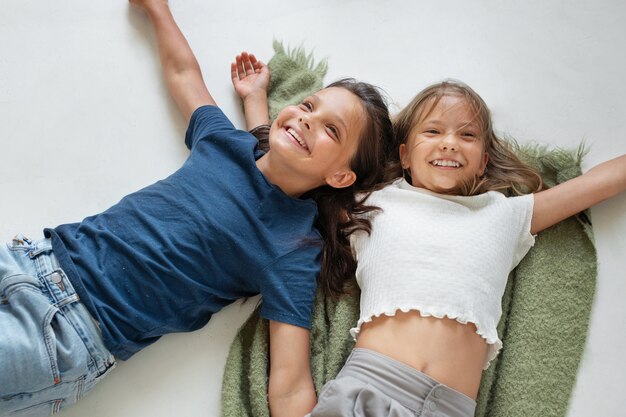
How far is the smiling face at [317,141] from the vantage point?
108cm

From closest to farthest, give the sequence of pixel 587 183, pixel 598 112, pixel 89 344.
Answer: pixel 89 344 → pixel 587 183 → pixel 598 112

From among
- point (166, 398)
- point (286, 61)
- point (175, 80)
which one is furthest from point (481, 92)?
point (166, 398)

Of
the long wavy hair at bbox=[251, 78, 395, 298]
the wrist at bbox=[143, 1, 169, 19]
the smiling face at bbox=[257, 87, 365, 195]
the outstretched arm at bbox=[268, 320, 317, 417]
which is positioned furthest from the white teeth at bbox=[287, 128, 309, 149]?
the wrist at bbox=[143, 1, 169, 19]

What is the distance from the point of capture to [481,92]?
4.20ft

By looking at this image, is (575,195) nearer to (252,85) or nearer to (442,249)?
(442,249)

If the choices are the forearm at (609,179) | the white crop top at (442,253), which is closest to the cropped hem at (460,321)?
the white crop top at (442,253)

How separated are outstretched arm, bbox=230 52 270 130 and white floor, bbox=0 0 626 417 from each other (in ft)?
0.11

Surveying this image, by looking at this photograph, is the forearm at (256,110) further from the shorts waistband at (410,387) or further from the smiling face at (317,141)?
the shorts waistband at (410,387)

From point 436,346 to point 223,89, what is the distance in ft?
2.24

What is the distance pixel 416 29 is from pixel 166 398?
93 cm

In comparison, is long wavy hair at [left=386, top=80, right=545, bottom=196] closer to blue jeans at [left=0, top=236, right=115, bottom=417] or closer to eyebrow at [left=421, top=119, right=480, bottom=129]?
eyebrow at [left=421, top=119, right=480, bottom=129]

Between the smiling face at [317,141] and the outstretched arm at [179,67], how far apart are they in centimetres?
21

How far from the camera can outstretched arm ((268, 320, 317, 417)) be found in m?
1.02

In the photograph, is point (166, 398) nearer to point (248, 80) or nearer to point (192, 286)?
point (192, 286)
